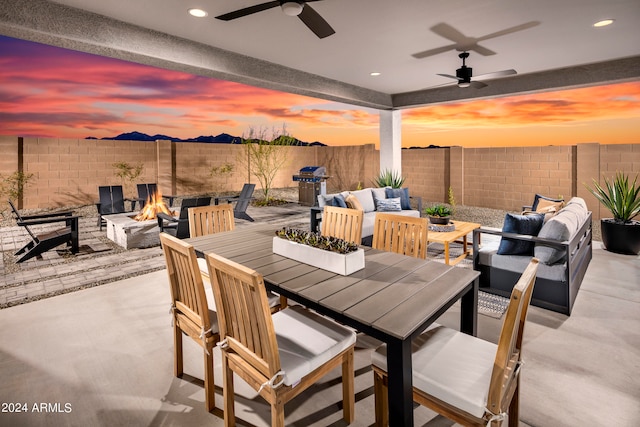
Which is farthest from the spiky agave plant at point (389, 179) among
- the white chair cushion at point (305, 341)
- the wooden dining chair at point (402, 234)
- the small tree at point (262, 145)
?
the white chair cushion at point (305, 341)

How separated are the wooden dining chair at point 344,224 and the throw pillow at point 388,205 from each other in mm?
2767

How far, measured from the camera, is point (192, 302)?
1908 millimetres

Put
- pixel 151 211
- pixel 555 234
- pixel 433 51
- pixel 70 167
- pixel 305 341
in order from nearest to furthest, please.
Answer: pixel 305 341 → pixel 555 234 → pixel 433 51 → pixel 151 211 → pixel 70 167

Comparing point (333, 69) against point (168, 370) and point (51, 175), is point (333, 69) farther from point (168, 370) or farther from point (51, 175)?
point (51, 175)

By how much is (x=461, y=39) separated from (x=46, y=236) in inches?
221

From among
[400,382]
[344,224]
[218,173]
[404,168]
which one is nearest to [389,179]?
[404,168]

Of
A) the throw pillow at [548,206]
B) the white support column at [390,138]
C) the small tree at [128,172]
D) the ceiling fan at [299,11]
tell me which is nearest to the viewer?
the ceiling fan at [299,11]

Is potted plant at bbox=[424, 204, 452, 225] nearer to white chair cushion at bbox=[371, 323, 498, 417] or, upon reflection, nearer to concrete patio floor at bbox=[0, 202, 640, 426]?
concrete patio floor at bbox=[0, 202, 640, 426]

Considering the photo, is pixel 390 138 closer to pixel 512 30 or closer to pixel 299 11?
pixel 512 30

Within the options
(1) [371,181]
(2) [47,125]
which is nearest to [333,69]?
(1) [371,181]

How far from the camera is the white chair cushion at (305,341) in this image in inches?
59.4

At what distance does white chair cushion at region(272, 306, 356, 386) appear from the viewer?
4.95ft

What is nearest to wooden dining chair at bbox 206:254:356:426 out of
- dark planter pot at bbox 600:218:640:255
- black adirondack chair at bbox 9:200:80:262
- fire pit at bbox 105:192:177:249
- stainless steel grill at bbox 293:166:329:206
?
black adirondack chair at bbox 9:200:80:262

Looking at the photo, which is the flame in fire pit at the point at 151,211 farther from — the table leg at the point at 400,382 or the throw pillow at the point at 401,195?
the table leg at the point at 400,382
